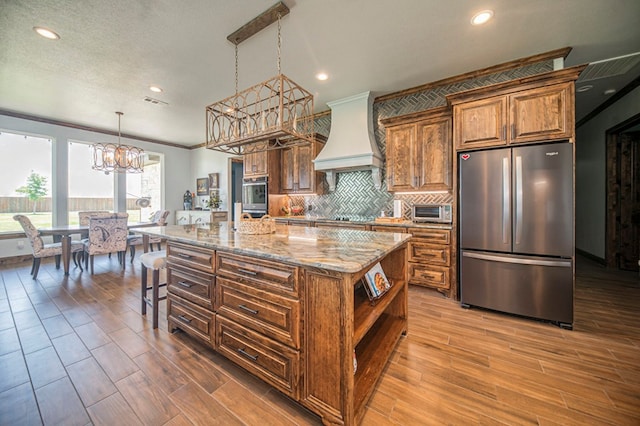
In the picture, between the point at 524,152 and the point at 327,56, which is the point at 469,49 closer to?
the point at 524,152

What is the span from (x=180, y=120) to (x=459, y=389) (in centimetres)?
612

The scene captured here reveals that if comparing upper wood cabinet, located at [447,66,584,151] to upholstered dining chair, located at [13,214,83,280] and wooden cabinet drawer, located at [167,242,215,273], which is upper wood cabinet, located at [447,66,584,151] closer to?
wooden cabinet drawer, located at [167,242,215,273]

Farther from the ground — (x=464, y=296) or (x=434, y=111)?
(x=434, y=111)

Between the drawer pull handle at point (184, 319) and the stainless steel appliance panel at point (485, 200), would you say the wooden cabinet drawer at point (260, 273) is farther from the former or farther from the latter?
the stainless steel appliance panel at point (485, 200)

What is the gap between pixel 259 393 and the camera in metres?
1.52

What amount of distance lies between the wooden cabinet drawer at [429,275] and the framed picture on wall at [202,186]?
245 inches

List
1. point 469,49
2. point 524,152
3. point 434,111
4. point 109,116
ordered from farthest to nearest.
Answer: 1. point 109,116
2. point 434,111
3. point 469,49
4. point 524,152

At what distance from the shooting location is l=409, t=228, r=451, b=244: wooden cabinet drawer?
9.85 ft

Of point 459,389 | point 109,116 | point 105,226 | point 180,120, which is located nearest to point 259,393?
point 459,389

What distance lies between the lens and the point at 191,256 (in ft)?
6.21

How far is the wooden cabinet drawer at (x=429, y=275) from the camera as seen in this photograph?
9.93 feet

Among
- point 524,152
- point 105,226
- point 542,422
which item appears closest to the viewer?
point 542,422

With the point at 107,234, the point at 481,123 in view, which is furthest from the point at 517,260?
the point at 107,234

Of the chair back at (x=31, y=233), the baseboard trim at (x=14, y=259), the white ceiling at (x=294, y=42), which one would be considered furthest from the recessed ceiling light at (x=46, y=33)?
the baseboard trim at (x=14, y=259)
